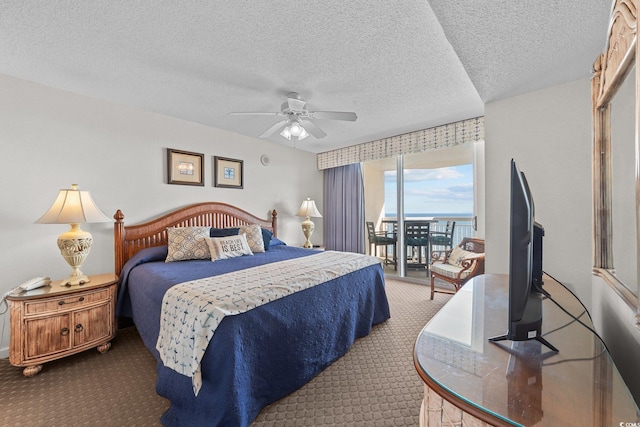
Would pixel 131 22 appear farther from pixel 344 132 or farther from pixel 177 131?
pixel 344 132

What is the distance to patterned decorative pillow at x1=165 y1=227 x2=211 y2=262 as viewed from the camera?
276 cm

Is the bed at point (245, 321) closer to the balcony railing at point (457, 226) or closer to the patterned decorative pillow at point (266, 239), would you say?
the patterned decorative pillow at point (266, 239)

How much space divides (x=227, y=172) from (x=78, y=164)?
1.63 metres

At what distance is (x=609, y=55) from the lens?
1289 mm

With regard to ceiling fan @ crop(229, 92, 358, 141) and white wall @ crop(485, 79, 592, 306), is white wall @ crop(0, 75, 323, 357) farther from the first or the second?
white wall @ crop(485, 79, 592, 306)

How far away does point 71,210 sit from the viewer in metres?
2.17

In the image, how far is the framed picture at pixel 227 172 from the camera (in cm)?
371

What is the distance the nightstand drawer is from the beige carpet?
50cm

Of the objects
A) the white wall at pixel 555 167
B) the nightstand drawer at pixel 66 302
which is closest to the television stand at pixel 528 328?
the white wall at pixel 555 167

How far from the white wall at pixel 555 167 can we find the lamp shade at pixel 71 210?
12.0 feet

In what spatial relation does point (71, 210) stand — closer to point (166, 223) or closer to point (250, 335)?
point (166, 223)

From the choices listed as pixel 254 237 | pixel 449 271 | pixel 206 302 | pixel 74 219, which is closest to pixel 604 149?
pixel 449 271

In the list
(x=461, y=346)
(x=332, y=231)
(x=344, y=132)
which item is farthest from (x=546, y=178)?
(x=332, y=231)

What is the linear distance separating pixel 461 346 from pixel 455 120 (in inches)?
134
